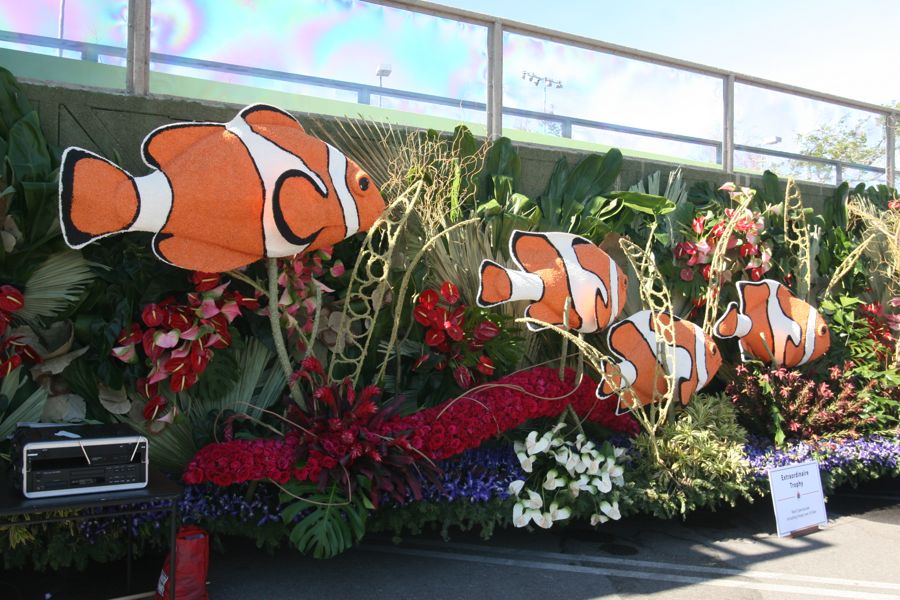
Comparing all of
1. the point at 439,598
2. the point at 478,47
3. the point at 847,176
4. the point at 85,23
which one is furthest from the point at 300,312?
the point at 847,176

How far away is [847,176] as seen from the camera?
703 cm

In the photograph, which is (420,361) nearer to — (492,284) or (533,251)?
(492,284)

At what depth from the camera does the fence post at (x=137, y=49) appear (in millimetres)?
3781

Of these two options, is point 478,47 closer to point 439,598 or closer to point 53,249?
point 53,249

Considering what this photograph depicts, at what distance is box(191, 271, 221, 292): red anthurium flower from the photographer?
331cm

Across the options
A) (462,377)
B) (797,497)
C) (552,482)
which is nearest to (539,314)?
(462,377)

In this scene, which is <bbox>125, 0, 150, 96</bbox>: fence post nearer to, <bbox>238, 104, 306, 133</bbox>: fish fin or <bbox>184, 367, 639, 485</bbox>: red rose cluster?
<bbox>238, 104, 306, 133</bbox>: fish fin

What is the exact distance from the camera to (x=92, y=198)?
115 inches

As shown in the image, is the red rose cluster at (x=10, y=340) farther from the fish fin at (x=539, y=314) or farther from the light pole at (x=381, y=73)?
the fish fin at (x=539, y=314)

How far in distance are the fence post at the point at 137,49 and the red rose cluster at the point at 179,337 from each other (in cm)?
128

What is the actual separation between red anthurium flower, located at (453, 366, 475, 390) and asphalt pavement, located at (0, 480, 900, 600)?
0.95 meters

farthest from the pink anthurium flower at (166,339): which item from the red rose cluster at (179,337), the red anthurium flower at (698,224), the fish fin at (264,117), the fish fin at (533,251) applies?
the red anthurium flower at (698,224)

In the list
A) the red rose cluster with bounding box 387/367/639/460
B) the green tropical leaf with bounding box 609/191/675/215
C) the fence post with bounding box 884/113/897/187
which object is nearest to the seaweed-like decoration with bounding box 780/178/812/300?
the green tropical leaf with bounding box 609/191/675/215

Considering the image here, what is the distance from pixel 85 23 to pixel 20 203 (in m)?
1.24
